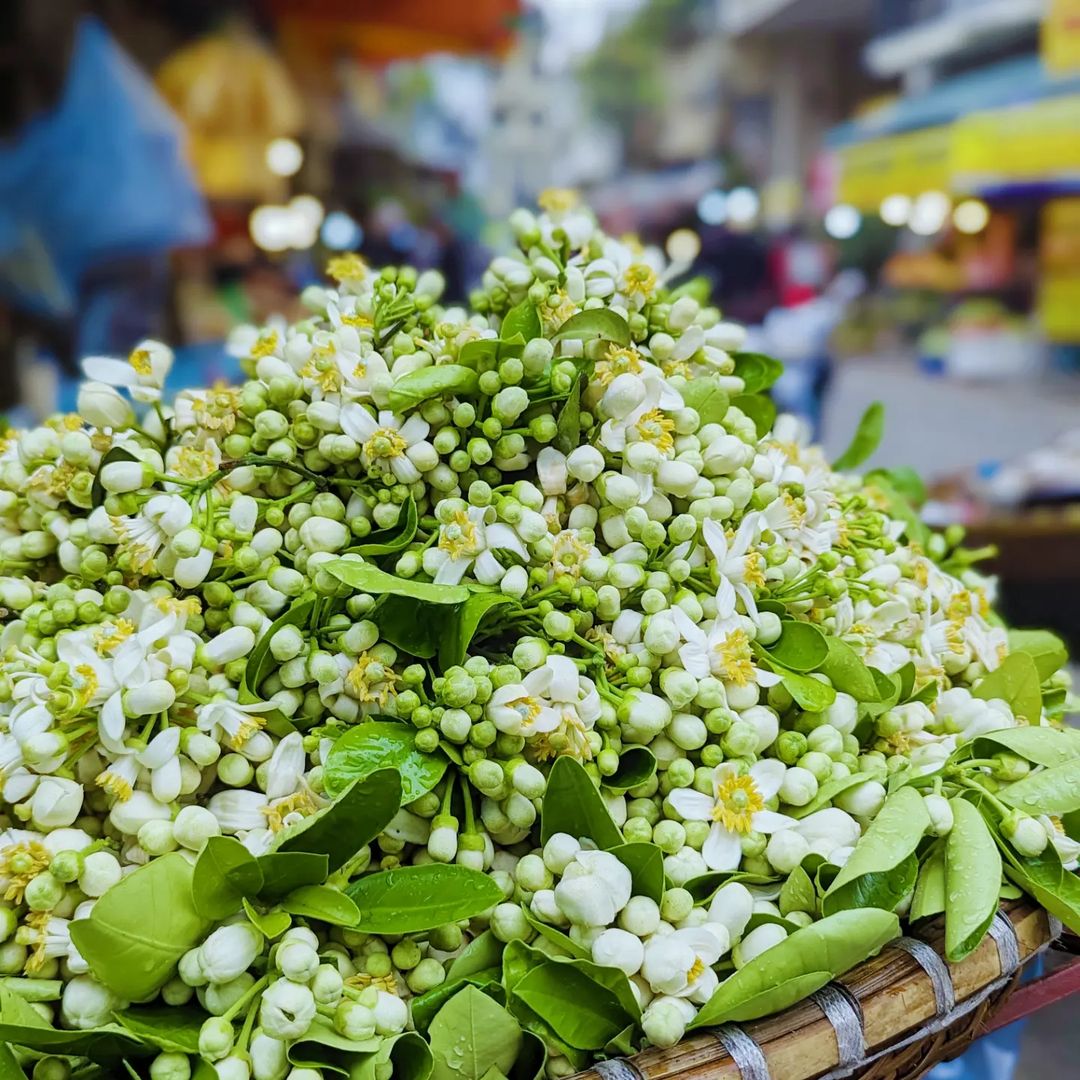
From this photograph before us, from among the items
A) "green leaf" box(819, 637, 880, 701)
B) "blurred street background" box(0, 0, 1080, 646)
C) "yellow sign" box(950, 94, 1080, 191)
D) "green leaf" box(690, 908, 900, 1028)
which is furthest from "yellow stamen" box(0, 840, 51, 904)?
"yellow sign" box(950, 94, 1080, 191)

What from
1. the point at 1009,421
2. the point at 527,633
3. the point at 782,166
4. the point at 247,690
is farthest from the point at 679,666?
the point at 782,166

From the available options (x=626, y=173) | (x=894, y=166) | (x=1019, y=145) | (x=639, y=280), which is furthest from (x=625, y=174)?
(x=639, y=280)

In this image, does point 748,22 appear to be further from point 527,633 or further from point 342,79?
point 527,633

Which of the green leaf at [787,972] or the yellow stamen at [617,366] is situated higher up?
the yellow stamen at [617,366]

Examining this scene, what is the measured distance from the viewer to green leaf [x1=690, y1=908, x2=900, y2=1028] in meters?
0.50

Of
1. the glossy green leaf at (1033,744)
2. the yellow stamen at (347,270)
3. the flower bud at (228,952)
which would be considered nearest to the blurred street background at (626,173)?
the glossy green leaf at (1033,744)

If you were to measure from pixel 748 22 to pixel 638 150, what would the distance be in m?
0.40

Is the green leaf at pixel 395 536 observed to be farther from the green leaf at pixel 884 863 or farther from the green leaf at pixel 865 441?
the green leaf at pixel 865 441

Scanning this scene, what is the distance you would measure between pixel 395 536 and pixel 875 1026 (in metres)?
0.37

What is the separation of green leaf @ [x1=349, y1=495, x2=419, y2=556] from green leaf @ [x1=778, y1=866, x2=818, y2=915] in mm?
289

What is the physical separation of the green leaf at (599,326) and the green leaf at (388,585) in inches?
7.4

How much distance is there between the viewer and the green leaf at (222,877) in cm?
49

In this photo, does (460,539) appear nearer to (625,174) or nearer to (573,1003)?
(573,1003)

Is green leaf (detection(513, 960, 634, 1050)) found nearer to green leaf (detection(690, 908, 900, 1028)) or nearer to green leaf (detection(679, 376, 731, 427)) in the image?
green leaf (detection(690, 908, 900, 1028))
